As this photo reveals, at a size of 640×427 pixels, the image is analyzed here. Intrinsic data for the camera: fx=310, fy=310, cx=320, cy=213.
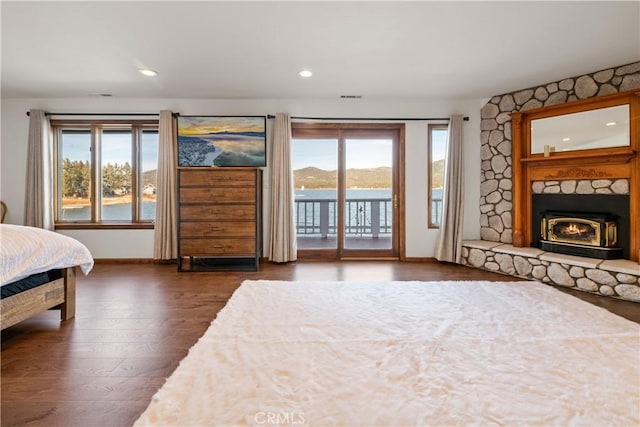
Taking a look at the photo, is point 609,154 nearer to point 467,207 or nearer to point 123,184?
point 467,207

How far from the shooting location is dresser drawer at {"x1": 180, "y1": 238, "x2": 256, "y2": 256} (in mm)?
4082

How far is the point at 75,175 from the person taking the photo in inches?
188

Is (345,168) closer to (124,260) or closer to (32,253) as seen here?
(124,260)

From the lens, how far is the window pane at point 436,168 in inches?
191

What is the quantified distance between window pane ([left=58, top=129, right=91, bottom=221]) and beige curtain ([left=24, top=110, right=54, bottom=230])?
24cm

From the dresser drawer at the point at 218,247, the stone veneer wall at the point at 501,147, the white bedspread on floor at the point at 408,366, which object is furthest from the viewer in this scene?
the dresser drawer at the point at 218,247

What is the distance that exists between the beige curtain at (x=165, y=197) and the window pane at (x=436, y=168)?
3.87 m

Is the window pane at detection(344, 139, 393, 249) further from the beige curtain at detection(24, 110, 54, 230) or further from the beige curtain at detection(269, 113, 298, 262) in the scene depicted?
the beige curtain at detection(24, 110, 54, 230)

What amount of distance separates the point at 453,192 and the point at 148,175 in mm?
4650

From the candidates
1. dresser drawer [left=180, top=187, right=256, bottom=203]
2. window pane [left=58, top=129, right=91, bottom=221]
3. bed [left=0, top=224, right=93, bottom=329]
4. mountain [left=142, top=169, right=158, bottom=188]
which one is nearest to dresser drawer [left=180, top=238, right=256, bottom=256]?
dresser drawer [left=180, top=187, right=256, bottom=203]

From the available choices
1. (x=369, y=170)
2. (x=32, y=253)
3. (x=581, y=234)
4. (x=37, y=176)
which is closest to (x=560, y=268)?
(x=581, y=234)

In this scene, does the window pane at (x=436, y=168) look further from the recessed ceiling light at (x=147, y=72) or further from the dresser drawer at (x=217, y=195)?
the recessed ceiling light at (x=147, y=72)

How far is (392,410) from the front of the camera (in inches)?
54.6

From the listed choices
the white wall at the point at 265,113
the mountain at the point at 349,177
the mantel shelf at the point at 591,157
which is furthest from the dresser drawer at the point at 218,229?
the mantel shelf at the point at 591,157
